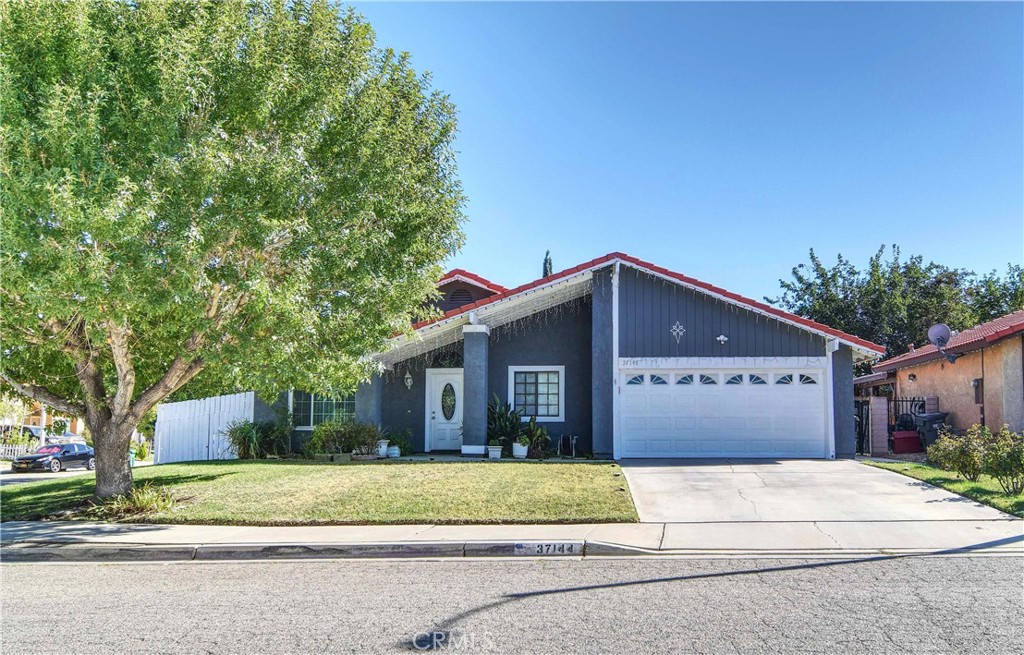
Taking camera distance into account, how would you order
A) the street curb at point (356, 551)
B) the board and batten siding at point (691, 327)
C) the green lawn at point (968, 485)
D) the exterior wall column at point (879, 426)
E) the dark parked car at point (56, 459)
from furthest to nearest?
the dark parked car at point (56, 459) → the exterior wall column at point (879, 426) → the board and batten siding at point (691, 327) → the green lawn at point (968, 485) → the street curb at point (356, 551)

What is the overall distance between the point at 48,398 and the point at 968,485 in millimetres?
14251

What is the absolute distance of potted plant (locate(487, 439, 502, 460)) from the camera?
679 inches

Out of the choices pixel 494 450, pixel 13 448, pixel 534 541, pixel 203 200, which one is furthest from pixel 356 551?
pixel 13 448

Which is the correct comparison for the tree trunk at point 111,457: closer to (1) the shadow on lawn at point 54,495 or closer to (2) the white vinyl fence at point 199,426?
(1) the shadow on lawn at point 54,495

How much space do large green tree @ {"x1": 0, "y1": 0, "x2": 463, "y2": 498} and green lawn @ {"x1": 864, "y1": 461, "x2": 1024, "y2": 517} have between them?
28.3 feet

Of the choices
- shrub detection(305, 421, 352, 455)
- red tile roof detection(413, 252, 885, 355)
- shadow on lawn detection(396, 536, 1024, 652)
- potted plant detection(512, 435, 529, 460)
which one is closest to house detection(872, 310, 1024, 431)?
red tile roof detection(413, 252, 885, 355)

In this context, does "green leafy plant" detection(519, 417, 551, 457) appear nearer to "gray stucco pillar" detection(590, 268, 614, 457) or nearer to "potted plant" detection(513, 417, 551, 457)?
"potted plant" detection(513, 417, 551, 457)

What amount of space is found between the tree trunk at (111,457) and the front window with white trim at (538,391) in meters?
9.45

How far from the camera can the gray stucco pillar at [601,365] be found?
17500mm

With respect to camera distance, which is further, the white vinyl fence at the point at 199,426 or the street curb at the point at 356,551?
the white vinyl fence at the point at 199,426

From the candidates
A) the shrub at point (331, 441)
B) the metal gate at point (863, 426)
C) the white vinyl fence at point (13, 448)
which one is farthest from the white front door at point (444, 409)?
the white vinyl fence at point (13, 448)

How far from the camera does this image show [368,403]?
60.4 ft

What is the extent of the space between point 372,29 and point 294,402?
10552 millimetres

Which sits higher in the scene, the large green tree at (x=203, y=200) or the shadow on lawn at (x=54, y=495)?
the large green tree at (x=203, y=200)
